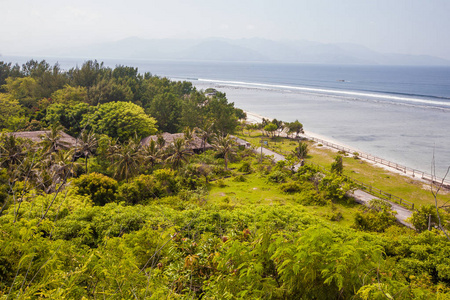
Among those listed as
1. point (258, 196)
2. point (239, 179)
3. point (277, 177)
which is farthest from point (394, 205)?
point (239, 179)

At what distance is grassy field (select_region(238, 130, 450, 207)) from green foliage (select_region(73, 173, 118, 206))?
23.6 metres

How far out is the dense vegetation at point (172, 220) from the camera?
5.55 m

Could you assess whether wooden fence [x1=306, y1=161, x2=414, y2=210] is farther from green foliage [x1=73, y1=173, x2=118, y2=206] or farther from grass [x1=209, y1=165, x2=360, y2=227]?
green foliage [x1=73, y1=173, x2=118, y2=206]

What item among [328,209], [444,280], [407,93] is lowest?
[328,209]

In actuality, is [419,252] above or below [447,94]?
below

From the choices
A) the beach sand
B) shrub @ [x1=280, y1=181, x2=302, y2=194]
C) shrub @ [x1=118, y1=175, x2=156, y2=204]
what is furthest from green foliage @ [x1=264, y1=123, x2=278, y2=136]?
shrub @ [x1=118, y1=175, x2=156, y2=204]

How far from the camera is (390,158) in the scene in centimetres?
3822

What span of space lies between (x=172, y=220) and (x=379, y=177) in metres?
26.0

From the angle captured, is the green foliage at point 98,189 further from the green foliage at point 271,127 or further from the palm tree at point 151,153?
the green foliage at point 271,127

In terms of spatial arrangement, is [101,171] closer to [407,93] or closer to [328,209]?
[328,209]

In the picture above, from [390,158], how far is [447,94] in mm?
68038

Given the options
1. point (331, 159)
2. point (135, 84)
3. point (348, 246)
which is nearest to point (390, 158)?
point (331, 159)

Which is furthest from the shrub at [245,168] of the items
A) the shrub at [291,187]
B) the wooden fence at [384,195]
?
the wooden fence at [384,195]

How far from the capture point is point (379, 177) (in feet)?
101
